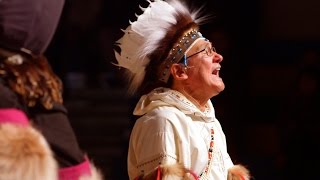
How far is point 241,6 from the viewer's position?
201 inches

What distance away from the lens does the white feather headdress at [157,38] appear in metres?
2.73

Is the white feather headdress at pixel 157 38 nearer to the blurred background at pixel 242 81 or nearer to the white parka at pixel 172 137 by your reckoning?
the white parka at pixel 172 137

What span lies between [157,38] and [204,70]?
0.67ft

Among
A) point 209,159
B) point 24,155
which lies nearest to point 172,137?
point 209,159

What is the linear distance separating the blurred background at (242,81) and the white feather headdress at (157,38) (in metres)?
1.60

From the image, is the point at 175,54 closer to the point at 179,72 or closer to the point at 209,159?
the point at 179,72

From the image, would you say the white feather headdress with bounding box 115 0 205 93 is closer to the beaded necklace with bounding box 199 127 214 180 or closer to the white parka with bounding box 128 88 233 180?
the white parka with bounding box 128 88 233 180

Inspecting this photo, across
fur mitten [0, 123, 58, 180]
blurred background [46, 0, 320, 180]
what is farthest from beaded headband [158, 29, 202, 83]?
blurred background [46, 0, 320, 180]

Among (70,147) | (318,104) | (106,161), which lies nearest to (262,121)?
(318,104)

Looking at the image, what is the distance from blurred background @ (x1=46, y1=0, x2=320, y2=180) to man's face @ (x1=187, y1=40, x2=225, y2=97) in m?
1.62

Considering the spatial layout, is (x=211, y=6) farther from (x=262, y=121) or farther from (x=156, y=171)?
(x=156, y=171)

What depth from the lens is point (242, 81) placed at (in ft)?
15.5

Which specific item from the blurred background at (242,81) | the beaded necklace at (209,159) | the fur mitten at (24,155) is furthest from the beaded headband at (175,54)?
the blurred background at (242,81)

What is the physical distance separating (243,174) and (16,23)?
4.32ft
